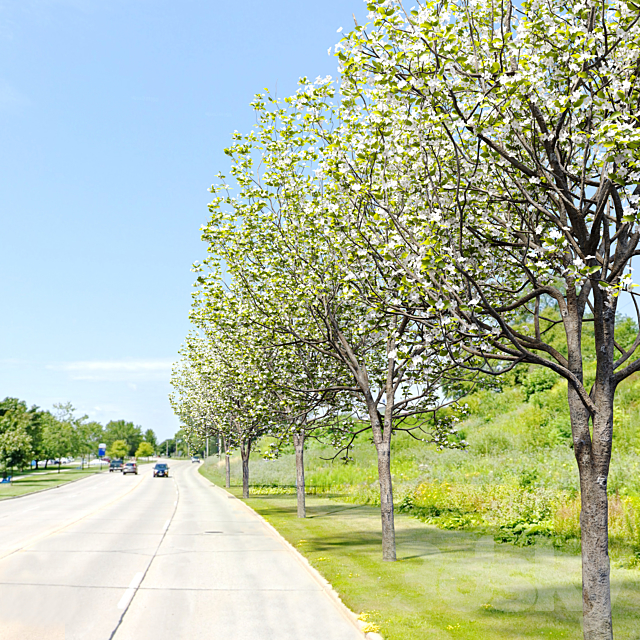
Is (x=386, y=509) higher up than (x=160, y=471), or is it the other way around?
(x=386, y=509)

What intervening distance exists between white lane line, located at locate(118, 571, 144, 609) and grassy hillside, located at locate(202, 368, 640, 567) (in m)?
5.83

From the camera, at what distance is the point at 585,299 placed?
26.3ft

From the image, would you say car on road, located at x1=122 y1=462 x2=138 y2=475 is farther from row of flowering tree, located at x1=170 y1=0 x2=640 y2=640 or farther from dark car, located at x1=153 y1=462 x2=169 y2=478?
row of flowering tree, located at x1=170 y1=0 x2=640 y2=640

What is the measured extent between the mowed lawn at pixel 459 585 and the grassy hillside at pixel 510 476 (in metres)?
1.31

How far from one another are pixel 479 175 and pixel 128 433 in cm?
17389

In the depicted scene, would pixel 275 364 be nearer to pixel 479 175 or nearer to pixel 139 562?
pixel 139 562

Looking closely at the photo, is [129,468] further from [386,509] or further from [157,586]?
[157,586]

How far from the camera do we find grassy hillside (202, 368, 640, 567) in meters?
15.8

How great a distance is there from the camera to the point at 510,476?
22.2 meters

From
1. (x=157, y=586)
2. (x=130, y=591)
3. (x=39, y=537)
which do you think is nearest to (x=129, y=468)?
(x=39, y=537)

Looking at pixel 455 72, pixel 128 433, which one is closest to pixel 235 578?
pixel 455 72

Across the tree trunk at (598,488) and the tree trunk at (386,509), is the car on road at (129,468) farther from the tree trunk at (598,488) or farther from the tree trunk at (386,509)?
the tree trunk at (598,488)

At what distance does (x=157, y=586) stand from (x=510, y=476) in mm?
14834

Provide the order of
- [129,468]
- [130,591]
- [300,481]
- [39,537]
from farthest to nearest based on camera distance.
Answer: [129,468] < [300,481] < [39,537] < [130,591]
